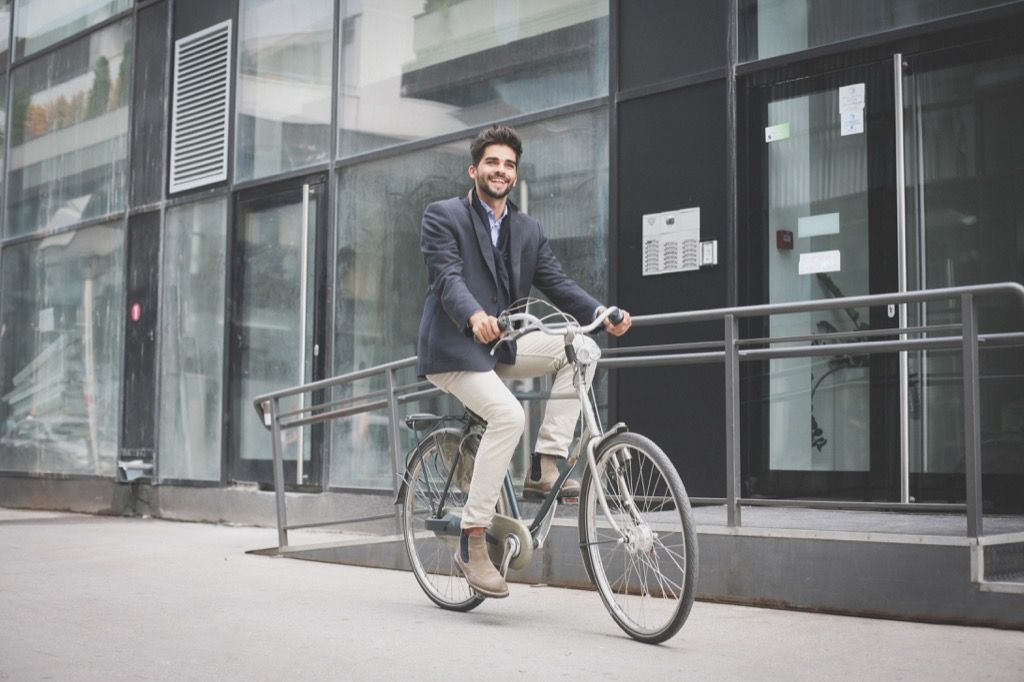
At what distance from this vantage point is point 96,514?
14570mm

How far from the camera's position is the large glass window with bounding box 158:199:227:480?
13484 mm

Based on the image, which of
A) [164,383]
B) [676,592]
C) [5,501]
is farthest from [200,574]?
[5,501]

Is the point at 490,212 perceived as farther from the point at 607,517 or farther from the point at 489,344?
the point at 607,517

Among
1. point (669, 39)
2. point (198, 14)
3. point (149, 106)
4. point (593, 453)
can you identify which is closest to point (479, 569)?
point (593, 453)

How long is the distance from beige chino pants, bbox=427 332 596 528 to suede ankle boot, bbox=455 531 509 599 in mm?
82

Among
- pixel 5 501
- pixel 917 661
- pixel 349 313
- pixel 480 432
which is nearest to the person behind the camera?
pixel 917 661

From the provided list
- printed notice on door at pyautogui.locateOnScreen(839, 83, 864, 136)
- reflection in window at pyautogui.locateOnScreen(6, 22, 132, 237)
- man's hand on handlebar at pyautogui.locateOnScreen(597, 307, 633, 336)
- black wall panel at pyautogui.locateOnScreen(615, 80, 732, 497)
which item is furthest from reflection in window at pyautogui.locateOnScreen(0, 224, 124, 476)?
man's hand on handlebar at pyautogui.locateOnScreen(597, 307, 633, 336)

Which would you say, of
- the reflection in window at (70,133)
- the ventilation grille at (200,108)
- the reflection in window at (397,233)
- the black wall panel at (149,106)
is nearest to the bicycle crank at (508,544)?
the reflection in window at (397,233)

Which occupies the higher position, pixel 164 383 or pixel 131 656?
pixel 164 383

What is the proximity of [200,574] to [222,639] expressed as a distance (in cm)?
274

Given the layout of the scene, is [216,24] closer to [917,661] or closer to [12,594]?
[12,594]

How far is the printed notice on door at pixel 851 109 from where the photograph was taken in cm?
827

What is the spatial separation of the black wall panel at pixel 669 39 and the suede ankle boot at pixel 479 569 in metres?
4.36

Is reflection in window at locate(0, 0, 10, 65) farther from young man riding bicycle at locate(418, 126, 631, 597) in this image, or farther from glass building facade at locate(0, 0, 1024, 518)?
young man riding bicycle at locate(418, 126, 631, 597)
